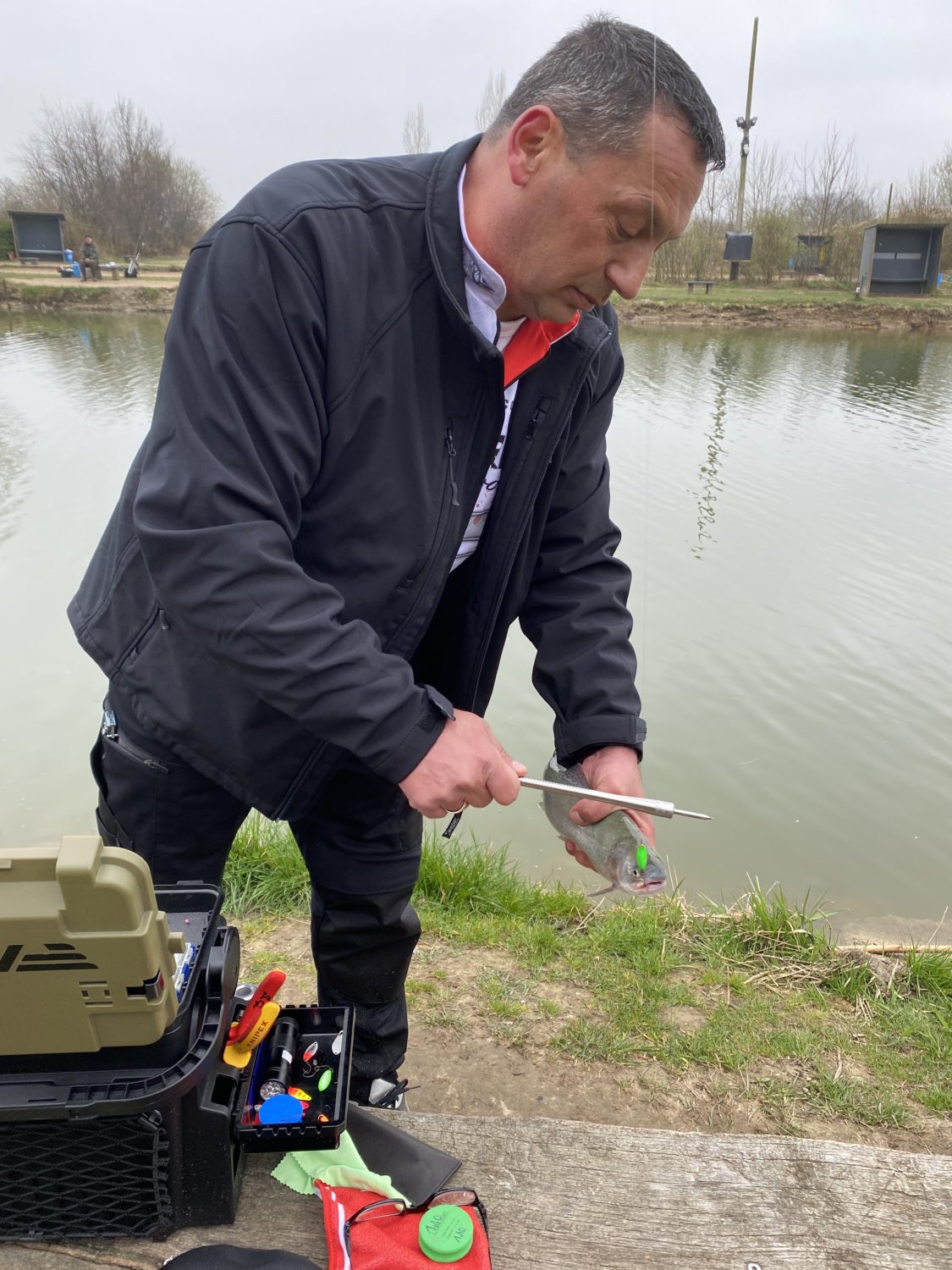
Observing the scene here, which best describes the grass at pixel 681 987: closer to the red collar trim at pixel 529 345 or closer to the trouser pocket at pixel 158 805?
the trouser pocket at pixel 158 805

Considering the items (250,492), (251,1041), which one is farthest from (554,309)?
(251,1041)

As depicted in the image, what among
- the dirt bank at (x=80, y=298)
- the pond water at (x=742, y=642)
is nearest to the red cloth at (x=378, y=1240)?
the pond water at (x=742, y=642)

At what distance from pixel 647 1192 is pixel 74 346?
20042mm

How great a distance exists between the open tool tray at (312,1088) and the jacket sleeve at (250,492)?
0.50 meters

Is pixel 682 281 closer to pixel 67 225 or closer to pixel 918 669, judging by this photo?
pixel 67 225

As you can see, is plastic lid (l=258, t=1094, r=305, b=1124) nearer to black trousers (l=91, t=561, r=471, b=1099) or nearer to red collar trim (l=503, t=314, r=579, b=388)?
black trousers (l=91, t=561, r=471, b=1099)

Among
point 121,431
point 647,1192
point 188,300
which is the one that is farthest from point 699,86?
point 121,431

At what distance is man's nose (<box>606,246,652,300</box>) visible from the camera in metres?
1.70

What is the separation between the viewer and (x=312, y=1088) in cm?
151

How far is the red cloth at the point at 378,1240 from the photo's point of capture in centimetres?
133

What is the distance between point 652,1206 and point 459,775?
2.50ft

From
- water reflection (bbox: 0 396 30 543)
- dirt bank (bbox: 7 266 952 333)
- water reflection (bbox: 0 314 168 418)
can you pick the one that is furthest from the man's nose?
dirt bank (bbox: 7 266 952 333)

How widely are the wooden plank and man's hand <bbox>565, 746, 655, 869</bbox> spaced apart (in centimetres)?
62

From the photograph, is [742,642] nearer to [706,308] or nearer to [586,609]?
[586,609]
